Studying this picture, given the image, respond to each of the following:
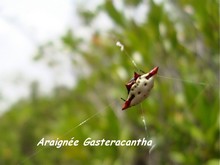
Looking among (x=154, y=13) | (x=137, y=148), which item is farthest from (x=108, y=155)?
(x=154, y=13)

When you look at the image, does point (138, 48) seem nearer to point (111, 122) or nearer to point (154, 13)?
point (154, 13)

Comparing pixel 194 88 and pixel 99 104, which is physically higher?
pixel 99 104

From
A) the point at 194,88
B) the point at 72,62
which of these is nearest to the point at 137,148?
the point at 72,62

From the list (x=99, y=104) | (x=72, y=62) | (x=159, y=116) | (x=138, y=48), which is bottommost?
(x=138, y=48)

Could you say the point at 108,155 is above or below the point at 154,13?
above

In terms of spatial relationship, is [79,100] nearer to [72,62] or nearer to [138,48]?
[72,62]

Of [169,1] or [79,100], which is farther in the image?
[79,100]

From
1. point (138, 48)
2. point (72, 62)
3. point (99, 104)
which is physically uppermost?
point (72, 62)

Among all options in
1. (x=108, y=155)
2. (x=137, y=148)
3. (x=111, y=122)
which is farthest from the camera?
(x=137, y=148)

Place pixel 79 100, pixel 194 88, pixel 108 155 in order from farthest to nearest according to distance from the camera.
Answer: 1. pixel 79 100
2. pixel 108 155
3. pixel 194 88
